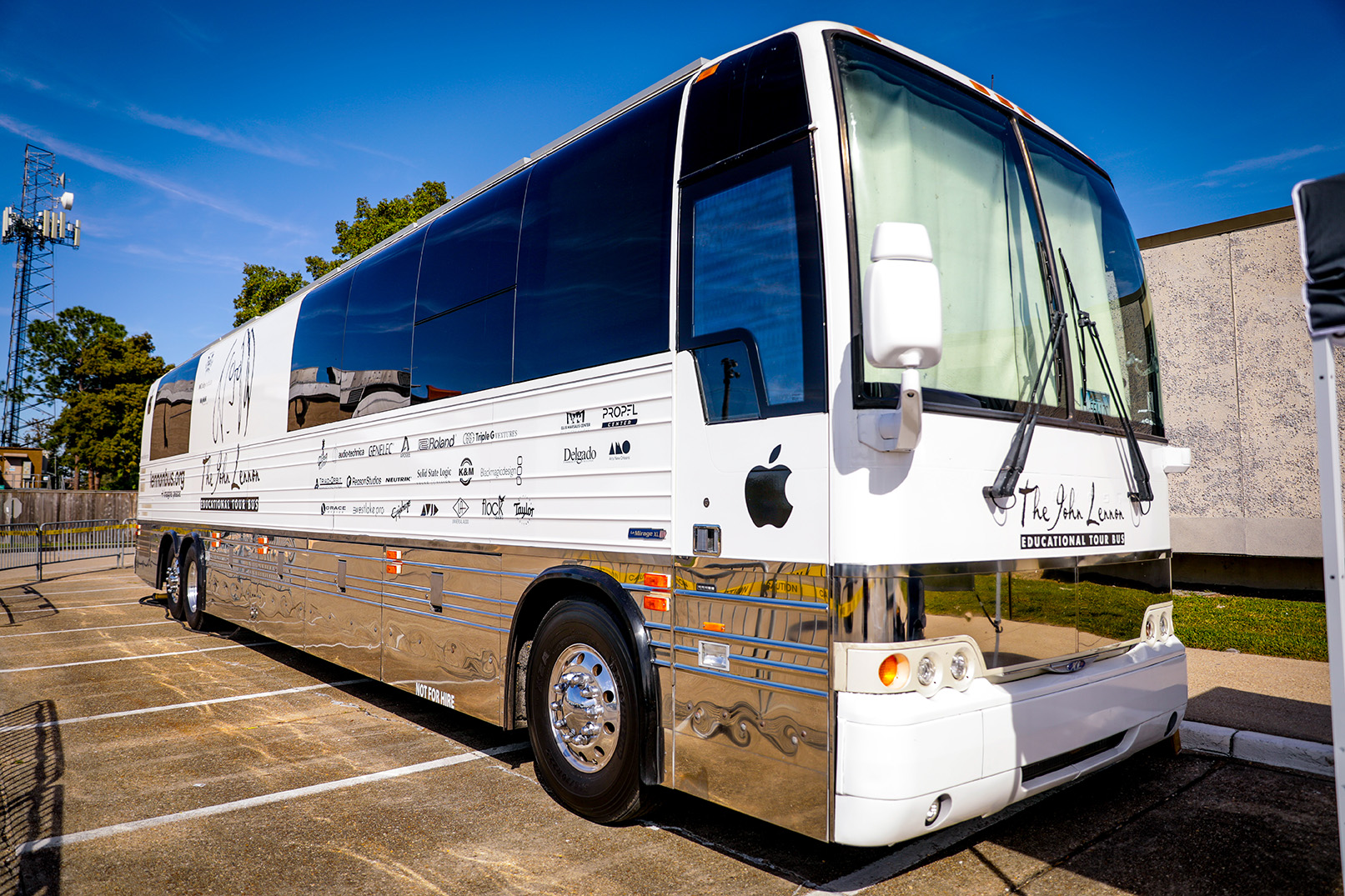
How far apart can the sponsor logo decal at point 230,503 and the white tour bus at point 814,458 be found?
4528mm

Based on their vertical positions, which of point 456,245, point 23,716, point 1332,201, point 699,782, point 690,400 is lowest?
point 23,716

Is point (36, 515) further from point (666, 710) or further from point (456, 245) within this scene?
point (666, 710)

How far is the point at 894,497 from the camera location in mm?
3156

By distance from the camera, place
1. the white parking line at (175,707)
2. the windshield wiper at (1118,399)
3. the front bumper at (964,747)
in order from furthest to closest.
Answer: the white parking line at (175,707)
the windshield wiper at (1118,399)
the front bumper at (964,747)

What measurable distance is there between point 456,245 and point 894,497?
3.99 m

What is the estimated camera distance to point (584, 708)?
14.5ft

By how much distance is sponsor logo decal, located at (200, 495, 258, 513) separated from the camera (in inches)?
361

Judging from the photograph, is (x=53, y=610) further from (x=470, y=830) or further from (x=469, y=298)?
(x=470, y=830)

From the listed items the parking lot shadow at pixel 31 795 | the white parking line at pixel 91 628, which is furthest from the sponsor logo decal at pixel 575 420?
the white parking line at pixel 91 628

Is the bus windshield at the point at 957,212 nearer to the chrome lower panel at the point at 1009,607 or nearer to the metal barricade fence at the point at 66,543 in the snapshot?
the chrome lower panel at the point at 1009,607

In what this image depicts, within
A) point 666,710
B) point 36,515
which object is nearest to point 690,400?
point 666,710

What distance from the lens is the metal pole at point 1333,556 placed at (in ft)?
7.96

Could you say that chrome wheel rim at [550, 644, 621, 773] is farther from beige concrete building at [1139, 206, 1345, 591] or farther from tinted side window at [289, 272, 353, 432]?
beige concrete building at [1139, 206, 1345, 591]

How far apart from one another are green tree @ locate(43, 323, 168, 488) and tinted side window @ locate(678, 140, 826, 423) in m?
48.0
